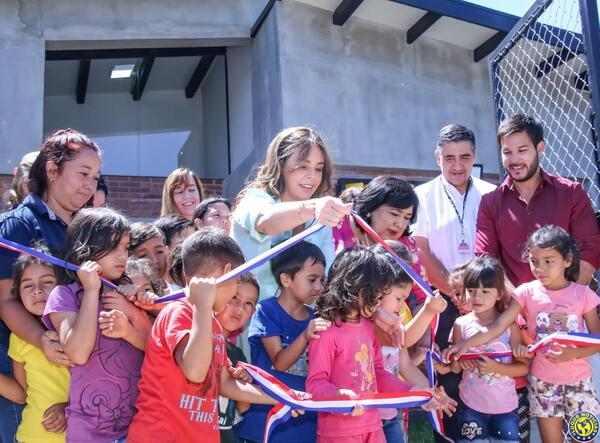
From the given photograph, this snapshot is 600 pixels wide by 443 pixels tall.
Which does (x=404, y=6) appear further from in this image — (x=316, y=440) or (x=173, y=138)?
(x=316, y=440)

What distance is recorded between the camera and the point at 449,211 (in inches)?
181

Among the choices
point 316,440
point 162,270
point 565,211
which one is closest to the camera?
point 316,440

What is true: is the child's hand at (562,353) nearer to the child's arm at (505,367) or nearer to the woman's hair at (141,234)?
the child's arm at (505,367)

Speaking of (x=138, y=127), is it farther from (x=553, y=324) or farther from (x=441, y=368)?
(x=553, y=324)

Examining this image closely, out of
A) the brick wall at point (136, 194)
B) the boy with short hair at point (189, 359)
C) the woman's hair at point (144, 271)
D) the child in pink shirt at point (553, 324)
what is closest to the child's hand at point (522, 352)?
the child in pink shirt at point (553, 324)

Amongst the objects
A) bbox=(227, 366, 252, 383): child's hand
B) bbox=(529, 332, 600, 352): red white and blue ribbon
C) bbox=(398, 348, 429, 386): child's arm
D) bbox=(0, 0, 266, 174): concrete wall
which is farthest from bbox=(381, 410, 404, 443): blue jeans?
bbox=(0, 0, 266, 174): concrete wall

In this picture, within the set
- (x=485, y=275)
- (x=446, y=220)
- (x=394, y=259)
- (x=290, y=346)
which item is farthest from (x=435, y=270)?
(x=290, y=346)

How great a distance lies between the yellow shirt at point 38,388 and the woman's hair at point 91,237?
41 cm

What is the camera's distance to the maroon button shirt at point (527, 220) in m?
4.12

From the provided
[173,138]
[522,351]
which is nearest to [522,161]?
[522,351]

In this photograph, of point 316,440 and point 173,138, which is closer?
point 316,440

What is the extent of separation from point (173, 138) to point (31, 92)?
4074 mm

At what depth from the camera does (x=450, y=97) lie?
1062cm

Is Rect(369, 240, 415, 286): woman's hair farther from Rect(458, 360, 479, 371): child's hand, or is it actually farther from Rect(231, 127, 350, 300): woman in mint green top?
Rect(458, 360, 479, 371): child's hand
